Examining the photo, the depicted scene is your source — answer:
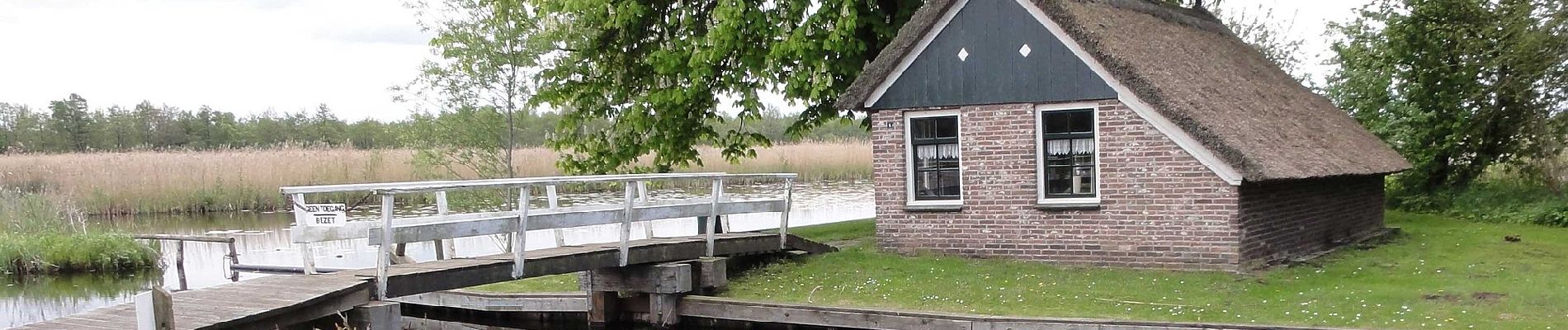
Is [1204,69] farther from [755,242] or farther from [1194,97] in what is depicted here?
[755,242]

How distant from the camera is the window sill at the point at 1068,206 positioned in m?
15.9

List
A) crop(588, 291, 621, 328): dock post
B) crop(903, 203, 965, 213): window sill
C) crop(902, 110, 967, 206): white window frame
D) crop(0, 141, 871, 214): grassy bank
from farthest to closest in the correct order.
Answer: crop(0, 141, 871, 214): grassy bank < crop(903, 203, 965, 213): window sill < crop(902, 110, 967, 206): white window frame < crop(588, 291, 621, 328): dock post

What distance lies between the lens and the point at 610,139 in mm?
22688

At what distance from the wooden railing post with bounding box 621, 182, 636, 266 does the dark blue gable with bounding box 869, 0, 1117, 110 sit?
395 centimetres

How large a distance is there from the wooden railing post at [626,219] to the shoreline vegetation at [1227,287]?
1520mm

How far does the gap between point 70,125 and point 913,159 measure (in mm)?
45896

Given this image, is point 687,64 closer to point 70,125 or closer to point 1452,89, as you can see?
point 1452,89

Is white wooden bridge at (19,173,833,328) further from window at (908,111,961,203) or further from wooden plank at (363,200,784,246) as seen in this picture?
window at (908,111,961,203)

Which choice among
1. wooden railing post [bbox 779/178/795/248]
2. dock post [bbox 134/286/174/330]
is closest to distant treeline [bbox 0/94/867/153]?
wooden railing post [bbox 779/178/795/248]

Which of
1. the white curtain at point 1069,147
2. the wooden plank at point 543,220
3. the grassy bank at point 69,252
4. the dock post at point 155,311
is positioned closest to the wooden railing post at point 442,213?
the wooden plank at point 543,220

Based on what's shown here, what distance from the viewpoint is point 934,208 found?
1703cm

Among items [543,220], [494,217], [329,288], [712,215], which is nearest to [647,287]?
[712,215]

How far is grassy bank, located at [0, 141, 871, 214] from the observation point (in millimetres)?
28781

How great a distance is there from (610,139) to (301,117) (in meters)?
38.0
